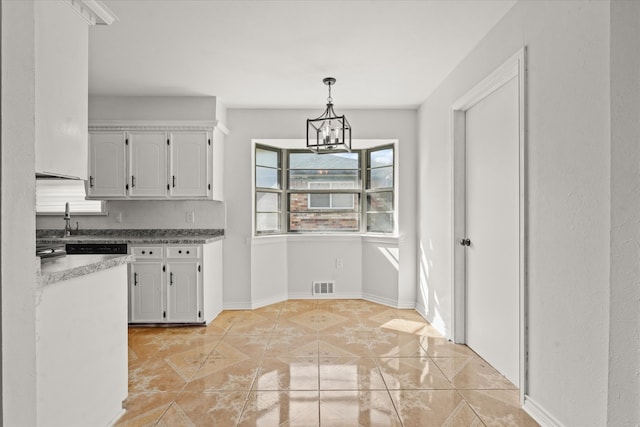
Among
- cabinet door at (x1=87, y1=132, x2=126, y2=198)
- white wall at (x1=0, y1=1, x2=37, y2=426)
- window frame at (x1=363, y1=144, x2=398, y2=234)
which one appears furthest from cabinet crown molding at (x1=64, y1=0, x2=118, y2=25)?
window frame at (x1=363, y1=144, x2=398, y2=234)

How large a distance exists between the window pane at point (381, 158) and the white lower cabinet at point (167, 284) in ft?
8.31

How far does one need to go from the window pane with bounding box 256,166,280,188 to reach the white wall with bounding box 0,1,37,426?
3.83 meters

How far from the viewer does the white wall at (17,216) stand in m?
0.94

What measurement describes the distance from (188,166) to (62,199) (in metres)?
1.64

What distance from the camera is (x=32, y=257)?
105 centimetres

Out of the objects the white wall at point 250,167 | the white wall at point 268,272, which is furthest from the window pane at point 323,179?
the white wall at point 268,272

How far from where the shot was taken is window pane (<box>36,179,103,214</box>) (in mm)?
4344

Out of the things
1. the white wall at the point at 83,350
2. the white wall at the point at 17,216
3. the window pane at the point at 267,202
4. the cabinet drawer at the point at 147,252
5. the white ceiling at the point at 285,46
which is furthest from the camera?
the window pane at the point at 267,202

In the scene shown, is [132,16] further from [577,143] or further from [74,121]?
[577,143]

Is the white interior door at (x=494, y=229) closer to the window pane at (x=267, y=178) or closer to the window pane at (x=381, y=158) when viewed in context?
the window pane at (x=381, y=158)

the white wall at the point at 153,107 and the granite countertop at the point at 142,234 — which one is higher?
the white wall at the point at 153,107

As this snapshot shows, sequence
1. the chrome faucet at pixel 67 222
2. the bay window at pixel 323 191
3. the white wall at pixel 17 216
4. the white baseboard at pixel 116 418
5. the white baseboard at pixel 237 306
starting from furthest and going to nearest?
the bay window at pixel 323 191 → the white baseboard at pixel 237 306 → the chrome faucet at pixel 67 222 → the white baseboard at pixel 116 418 → the white wall at pixel 17 216

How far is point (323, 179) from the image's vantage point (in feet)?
17.2

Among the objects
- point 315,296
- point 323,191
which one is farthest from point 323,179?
point 315,296
